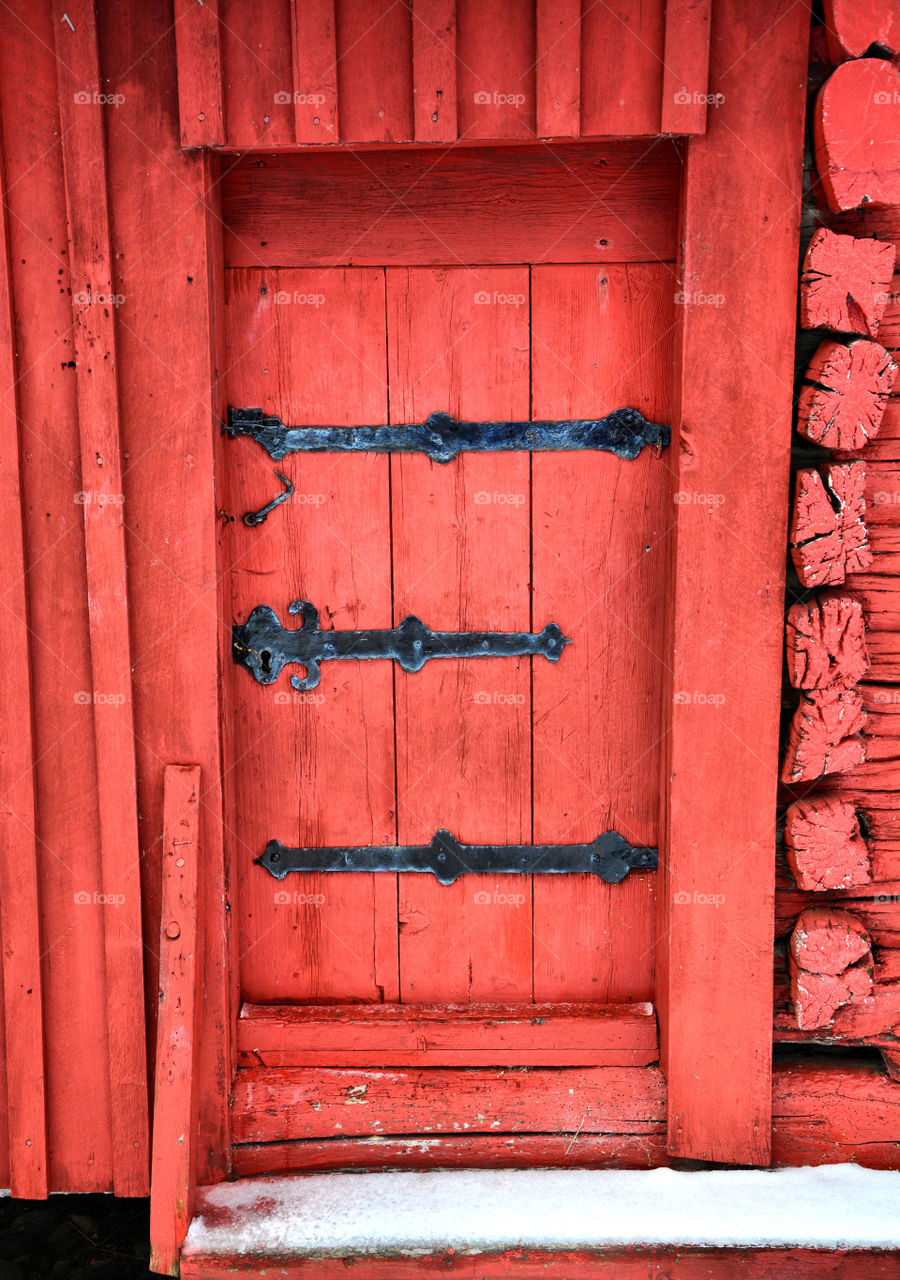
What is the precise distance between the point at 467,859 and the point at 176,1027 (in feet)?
2.54

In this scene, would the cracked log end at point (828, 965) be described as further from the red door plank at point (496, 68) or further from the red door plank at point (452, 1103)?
the red door plank at point (496, 68)

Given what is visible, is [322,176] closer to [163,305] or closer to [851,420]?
[163,305]

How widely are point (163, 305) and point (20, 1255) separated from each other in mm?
2296

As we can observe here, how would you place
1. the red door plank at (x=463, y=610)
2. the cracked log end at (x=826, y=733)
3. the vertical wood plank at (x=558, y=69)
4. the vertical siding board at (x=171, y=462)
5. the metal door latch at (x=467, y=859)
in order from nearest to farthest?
the vertical wood plank at (x=558, y=69), the vertical siding board at (x=171, y=462), the cracked log end at (x=826, y=733), the red door plank at (x=463, y=610), the metal door latch at (x=467, y=859)

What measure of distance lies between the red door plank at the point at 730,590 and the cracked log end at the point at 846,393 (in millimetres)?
63

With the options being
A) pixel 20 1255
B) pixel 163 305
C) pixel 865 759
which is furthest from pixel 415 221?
pixel 20 1255

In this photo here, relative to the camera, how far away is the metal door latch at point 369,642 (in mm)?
2146

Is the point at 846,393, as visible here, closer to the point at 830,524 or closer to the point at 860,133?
the point at 830,524

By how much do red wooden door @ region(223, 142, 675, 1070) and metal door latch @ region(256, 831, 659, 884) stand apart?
0.10 ft

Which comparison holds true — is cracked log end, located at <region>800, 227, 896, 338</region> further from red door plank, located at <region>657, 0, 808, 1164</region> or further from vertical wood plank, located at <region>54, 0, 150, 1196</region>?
vertical wood plank, located at <region>54, 0, 150, 1196</region>

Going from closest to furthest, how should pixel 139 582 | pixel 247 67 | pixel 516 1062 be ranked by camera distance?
pixel 247 67
pixel 139 582
pixel 516 1062

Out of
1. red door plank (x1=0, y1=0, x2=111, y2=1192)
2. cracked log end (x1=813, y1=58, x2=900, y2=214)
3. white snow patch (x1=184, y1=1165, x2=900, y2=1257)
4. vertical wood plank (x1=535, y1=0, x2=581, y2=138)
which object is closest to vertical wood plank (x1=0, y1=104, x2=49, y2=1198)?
red door plank (x1=0, y1=0, x2=111, y2=1192)

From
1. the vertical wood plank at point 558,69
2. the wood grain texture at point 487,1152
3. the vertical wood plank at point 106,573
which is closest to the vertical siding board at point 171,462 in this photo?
the vertical wood plank at point 106,573

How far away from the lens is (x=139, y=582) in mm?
1993
